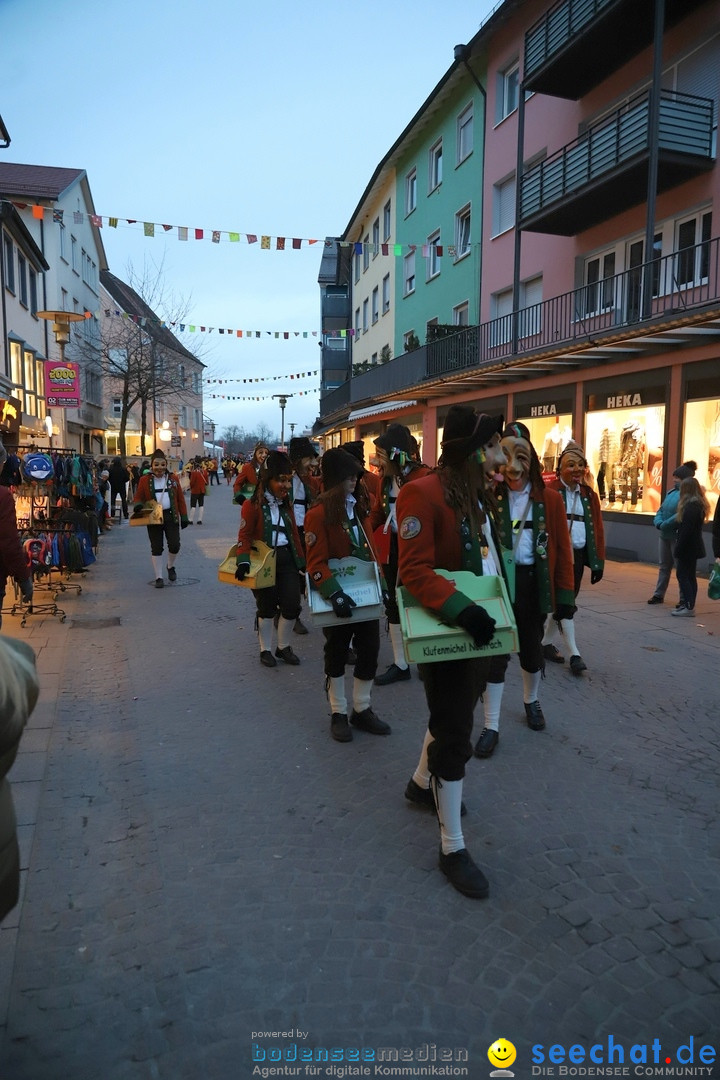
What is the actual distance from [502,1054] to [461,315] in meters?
22.4

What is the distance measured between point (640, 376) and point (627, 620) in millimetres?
6698

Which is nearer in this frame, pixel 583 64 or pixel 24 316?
pixel 583 64

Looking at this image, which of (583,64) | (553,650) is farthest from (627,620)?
(583,64)

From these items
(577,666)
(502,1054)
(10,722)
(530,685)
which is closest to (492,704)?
(530,685)

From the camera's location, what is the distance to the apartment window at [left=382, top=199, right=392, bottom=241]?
2956 cm

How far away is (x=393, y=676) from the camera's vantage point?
589 cm

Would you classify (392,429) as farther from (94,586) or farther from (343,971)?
(94,586)

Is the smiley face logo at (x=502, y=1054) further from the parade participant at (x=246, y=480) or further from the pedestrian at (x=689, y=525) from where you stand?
the pedestrian at (x=689, y=525)

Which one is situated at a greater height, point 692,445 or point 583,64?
point 583,64

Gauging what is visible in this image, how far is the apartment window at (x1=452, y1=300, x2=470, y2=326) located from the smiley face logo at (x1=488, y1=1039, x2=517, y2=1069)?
2127 centimetres

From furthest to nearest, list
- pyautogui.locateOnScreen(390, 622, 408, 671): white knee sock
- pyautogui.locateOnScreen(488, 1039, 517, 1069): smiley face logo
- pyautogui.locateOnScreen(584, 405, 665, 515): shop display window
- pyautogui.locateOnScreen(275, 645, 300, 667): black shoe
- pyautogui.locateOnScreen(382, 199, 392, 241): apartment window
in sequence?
pyautogui.locateOnScreen(382, 199, 392, 241): apartment window, pyautogui.locateOnScreen(584, 405, 665, 515): shop display window, pyautogui.locateOnScreen(275, 645, 300, 667): black shoe, pyautogui.locateOnScreen(390, 622, 408, 671): white knee sock, pyautogui.locateOnScreen(488, 1039, 517, 1069): smiley face logo

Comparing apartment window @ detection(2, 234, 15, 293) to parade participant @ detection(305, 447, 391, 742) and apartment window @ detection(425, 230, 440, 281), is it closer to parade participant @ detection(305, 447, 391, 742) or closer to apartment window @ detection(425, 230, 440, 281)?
apartment window @ detection(425, 230, 440, 281)

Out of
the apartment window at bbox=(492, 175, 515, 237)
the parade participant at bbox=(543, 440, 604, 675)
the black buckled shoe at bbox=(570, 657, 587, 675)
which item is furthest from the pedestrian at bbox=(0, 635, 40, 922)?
the apartment window at bbox=(492, 175, 515, 237)

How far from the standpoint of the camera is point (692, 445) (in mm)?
12203
